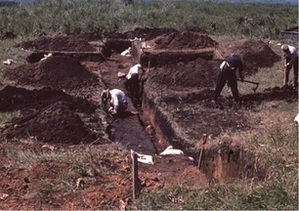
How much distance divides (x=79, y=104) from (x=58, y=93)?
112cm

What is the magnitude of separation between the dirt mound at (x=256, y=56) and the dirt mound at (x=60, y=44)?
5.60 m

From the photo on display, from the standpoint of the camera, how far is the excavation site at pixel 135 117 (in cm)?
843

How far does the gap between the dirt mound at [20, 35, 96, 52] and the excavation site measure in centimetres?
4

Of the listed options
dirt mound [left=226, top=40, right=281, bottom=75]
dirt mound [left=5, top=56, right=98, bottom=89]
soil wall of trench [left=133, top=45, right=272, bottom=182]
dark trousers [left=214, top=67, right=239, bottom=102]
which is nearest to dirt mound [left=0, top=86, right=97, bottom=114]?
soil wall of trench [left=133, top=45, right=272, bottom=182]

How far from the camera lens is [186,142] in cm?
1158

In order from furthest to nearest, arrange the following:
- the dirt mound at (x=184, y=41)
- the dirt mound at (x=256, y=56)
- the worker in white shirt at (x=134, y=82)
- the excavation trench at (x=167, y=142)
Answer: the dirt mound at (x=184, y=41)
the dirt mound at (x=256, y=56)
the worker in white shirt at (x=134, y=82)
the excavation trench at (x=167, y=142)

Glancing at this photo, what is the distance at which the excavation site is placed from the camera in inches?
332

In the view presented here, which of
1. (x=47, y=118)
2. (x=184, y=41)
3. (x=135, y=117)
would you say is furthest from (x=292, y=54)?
(x=184, y=41)

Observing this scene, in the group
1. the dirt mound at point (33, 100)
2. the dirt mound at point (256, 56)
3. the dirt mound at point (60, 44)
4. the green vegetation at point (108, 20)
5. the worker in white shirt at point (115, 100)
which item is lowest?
the green vegetation at point (108, 20)

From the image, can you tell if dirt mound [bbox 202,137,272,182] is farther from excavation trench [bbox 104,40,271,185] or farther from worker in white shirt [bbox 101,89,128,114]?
worker in white shirt [bbox 101,89,128,114]

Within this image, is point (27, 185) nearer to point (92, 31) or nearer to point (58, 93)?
point (58, 93)

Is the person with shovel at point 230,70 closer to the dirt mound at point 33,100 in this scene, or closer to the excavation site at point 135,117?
the excavation site at point 135,117

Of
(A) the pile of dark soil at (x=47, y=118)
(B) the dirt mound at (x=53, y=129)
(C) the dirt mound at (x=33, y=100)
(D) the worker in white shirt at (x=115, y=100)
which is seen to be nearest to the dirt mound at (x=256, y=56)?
(D) the worker in white shirt at (x=115, y=100)

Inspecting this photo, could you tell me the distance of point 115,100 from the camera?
1362 cm
